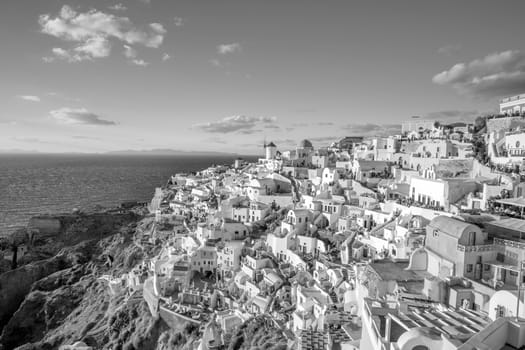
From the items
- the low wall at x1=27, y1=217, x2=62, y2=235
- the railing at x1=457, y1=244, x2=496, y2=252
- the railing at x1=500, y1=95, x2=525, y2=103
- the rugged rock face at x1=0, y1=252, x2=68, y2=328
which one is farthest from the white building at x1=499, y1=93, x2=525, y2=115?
the low wall at x1=27, y1=217, x2=62, y2=235

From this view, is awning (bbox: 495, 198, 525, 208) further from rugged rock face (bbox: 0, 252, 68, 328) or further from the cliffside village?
rugged rock face (bbox: 0, 252, 68, 328)

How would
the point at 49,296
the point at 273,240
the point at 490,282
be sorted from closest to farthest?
the point at 490,282 → the point at 273,240 → the point at 49,296

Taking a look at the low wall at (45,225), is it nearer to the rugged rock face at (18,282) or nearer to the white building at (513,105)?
the rugged rock face at (18,282)

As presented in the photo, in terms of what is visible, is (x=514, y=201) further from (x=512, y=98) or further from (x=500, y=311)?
(x=512, y=98)

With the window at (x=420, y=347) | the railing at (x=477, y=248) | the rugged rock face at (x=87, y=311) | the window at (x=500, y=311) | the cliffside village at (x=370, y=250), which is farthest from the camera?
the rugged rock face at (x=87, y=311)

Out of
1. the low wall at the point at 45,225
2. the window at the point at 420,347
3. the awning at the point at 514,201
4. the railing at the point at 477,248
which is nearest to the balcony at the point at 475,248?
the railing at the point at 477,248

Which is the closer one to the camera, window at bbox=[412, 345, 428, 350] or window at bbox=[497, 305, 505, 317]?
window at bbox=[412, 345, 428, 350]

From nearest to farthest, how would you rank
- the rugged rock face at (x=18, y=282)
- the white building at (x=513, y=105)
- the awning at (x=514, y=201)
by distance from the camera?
the awning at (x=514, y=201) → the white building at (x=513, y=105) → the rugged rock face at (x=18, y=282)

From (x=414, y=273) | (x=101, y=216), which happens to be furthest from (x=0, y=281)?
(x=414, y=273)

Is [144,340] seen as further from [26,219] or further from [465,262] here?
[26,219]
